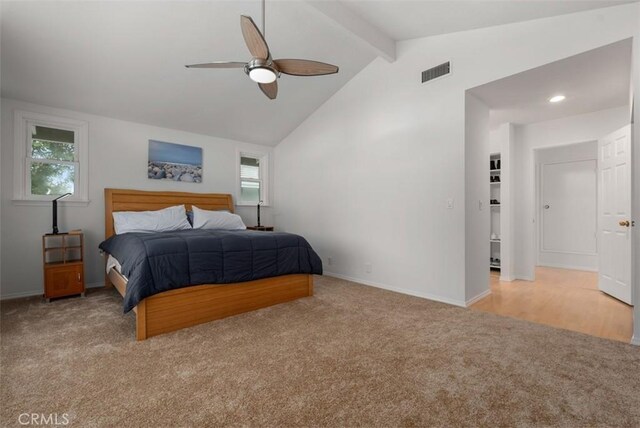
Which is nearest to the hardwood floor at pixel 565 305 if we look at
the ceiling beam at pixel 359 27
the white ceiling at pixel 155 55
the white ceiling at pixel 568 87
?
the white ceiling at pixel 568 87

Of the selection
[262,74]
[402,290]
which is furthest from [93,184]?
[402,290]

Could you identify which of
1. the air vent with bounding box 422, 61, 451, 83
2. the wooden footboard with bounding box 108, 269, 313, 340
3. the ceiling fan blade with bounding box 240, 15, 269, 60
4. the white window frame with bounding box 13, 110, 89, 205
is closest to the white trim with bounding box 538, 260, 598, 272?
the air vent with bounding box 422, 61, 451, 83

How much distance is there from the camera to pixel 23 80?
318 centimetres

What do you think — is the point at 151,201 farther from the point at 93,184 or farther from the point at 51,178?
the point at 51,178

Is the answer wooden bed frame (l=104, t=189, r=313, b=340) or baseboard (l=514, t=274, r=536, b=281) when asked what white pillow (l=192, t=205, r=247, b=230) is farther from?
baseboard (l=514, t=274, r=536, b=281)

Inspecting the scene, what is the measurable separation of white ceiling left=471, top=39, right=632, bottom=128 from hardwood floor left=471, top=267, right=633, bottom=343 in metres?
2.35

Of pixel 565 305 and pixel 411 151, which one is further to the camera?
pixel 411 151

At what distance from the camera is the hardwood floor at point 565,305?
2652mm

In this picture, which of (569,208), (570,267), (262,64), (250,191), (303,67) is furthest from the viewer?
(250,191)

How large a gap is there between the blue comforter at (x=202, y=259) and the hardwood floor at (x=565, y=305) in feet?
6.91

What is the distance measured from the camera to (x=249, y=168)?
5.71m

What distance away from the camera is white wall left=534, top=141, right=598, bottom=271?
5.28 metres

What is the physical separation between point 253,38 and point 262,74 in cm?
26

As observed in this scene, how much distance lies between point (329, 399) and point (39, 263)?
403 centimetres
